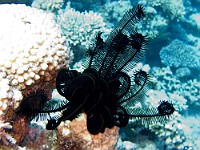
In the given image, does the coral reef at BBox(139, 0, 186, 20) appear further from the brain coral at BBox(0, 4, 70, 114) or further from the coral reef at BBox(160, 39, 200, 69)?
the brain coral at BBox(0, 4, 70, 114)

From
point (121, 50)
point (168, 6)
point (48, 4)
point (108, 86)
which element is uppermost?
point (168, 6)

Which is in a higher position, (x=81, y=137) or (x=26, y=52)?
(x=26, y=52)

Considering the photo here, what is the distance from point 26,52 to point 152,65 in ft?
28.5

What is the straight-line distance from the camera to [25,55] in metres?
3.02

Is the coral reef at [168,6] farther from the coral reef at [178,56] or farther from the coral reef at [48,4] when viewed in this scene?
the coral reef at [48,4]

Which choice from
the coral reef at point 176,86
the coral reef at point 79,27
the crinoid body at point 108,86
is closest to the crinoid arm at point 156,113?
the crinoid body at point 108,86

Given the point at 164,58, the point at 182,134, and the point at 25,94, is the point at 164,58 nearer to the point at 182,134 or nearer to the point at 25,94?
the point at 182,134

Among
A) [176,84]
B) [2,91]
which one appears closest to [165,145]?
[176,84]

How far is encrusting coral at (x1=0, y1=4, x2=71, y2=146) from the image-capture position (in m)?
2.76

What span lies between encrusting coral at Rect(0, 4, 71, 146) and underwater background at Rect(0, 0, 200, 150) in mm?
165

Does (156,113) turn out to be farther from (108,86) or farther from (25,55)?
(25,55)

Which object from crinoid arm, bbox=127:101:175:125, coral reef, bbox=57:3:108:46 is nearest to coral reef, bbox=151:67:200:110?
coral reef, bbox=57:3:108:46

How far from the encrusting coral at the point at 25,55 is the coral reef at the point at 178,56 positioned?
25.8 ft

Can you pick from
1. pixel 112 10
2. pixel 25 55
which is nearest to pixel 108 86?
pixel 25 55
